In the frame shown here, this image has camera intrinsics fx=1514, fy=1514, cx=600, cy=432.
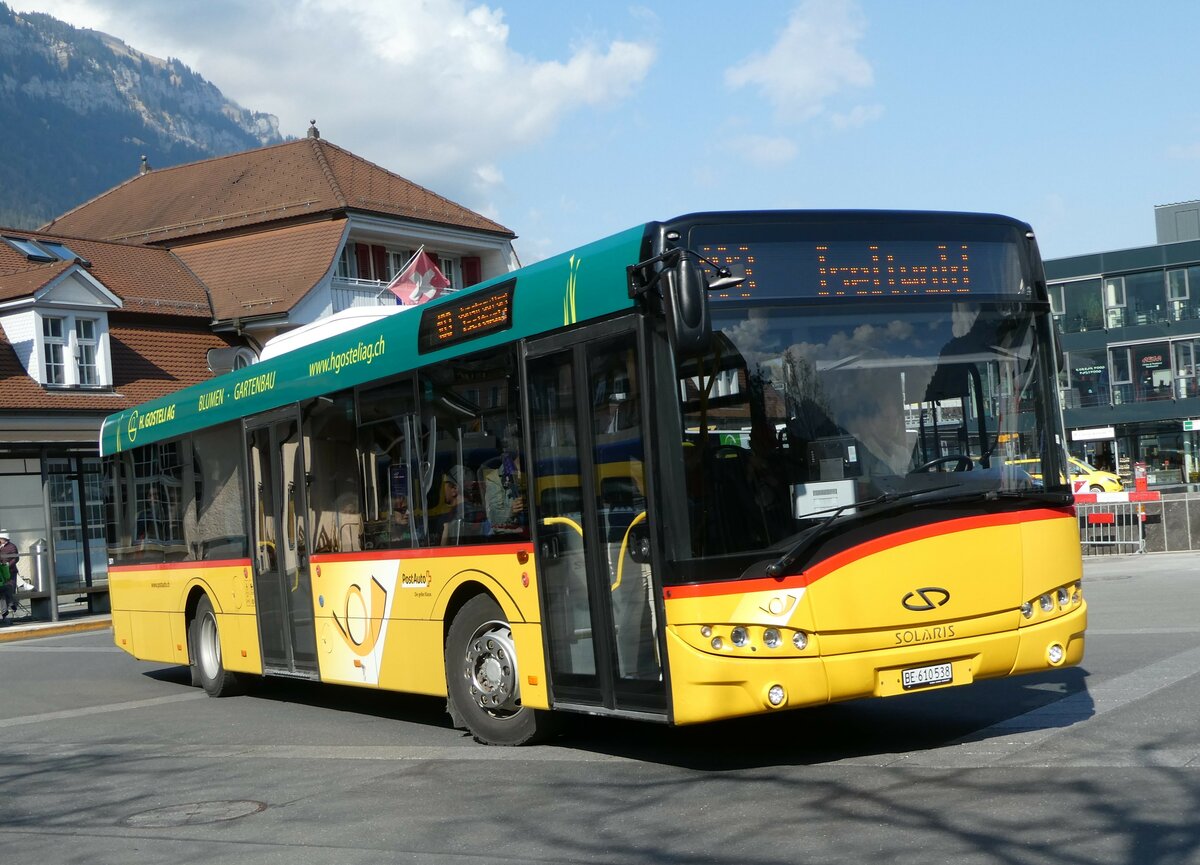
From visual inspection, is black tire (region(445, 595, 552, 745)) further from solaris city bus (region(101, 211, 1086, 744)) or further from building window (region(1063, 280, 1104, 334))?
building window (region(1063, 280, 1104, 334))

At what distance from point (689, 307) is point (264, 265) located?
3903cm

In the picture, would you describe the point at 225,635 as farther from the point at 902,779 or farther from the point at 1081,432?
the point at 1081,432

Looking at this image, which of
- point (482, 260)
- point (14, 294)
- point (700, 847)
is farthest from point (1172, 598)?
point (482, 260)

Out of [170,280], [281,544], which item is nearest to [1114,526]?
[281,544]

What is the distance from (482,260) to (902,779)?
145 feet

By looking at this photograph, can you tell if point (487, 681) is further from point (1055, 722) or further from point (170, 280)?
point (170, 280)

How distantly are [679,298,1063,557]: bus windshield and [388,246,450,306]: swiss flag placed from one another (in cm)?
1862

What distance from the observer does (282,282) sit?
144 ft

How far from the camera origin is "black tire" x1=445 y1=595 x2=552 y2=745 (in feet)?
32.5

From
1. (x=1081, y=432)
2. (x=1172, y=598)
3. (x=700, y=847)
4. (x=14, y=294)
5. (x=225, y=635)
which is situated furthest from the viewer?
(x=1081, y=432)

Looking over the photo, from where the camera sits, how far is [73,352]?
36.1 m

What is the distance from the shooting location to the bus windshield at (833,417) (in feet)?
26.6

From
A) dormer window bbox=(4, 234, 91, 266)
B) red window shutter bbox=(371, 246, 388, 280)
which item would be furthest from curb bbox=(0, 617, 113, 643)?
red window shutter bbox=(371, 246, 388, 280)

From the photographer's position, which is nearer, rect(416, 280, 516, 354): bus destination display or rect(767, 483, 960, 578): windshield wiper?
rect(767, 483, 960, 578): windshield wiper
